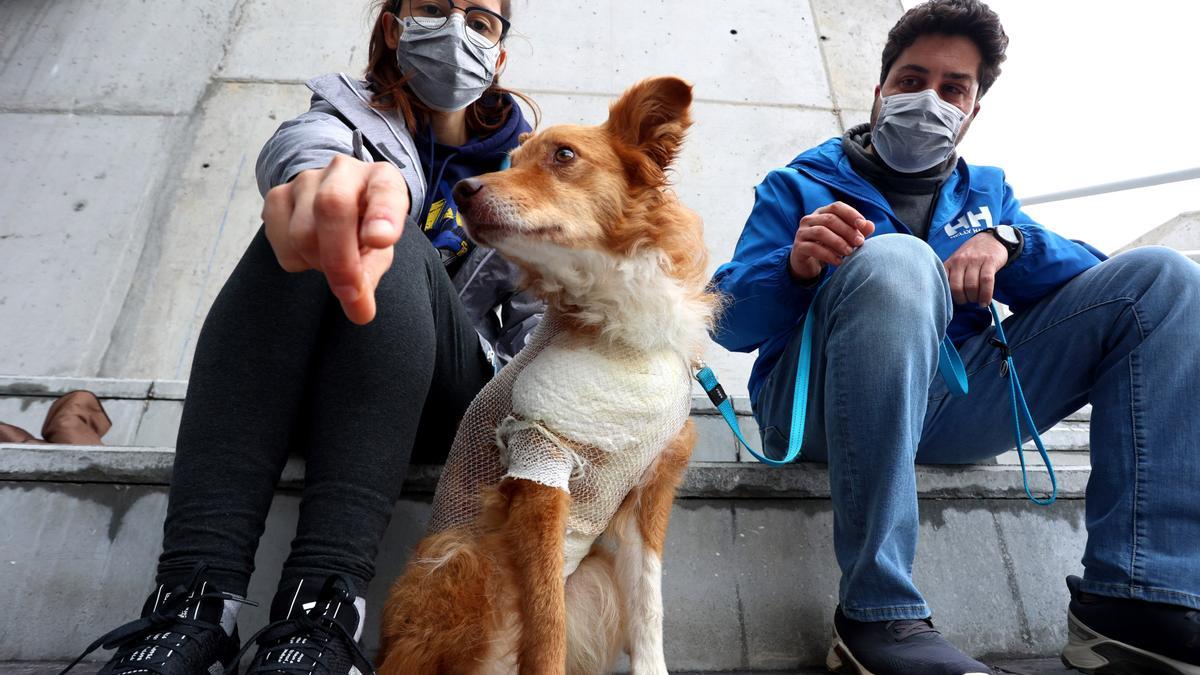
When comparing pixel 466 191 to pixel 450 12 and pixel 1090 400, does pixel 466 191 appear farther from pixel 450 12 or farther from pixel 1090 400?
pixel 1090 400

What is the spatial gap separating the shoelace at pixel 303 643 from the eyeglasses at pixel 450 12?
4.90 feet

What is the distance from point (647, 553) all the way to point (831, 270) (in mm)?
896

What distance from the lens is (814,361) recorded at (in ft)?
5.73

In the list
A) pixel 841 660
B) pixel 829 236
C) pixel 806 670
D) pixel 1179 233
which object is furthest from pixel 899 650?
pixel 1179 233

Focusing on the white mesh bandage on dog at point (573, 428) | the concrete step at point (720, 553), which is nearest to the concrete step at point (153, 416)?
the concrete step at point (720, 553)

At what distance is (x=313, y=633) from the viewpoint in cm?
117

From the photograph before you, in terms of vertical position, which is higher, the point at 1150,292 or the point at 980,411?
the point at 1150,292

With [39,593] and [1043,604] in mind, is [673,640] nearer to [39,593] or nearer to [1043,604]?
[1043,604]

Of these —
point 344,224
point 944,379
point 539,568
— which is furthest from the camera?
point 944,379

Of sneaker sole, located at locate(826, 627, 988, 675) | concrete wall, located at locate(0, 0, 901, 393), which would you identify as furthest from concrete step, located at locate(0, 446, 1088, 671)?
concrete wall, located at locate(0, 0, 901, 393)

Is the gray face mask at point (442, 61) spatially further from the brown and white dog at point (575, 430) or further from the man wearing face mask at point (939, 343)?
the man wearing face mask at point (939, 343)

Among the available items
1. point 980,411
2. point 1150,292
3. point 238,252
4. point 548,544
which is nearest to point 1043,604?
point 980,411

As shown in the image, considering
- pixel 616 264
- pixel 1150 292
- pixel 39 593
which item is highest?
pixel 616 264

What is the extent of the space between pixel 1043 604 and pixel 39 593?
2.34 meters
